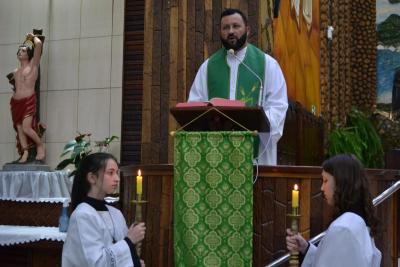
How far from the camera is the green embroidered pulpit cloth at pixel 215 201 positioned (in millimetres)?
4492

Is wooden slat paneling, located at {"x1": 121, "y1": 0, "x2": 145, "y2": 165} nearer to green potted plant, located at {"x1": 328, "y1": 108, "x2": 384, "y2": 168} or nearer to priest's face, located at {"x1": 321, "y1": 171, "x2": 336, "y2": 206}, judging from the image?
green potted plant, located at {"x1": 328, "y1": 108, "x2": 384, "y2": 168}

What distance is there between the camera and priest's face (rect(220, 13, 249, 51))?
524 centimetres

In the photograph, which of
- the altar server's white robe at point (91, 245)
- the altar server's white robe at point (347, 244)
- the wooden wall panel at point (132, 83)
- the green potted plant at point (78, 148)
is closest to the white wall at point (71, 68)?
the wooden wall panel at point (132, 83)

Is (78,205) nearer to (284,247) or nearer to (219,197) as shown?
(219,197)

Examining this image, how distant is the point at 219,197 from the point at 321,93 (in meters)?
9.63

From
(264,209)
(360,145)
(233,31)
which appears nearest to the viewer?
(264,209)

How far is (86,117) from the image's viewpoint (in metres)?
9.69

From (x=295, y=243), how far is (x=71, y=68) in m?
6.72

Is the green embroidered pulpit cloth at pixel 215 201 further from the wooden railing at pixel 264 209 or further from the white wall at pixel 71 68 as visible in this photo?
the white wall at pixel 71 68

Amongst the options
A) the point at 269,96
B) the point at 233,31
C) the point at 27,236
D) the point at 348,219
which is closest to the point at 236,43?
the point at 233,31

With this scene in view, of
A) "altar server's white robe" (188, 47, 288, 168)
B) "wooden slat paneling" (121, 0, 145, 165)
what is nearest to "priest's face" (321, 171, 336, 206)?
"altar server's white robe" (188, 47, 288, 168)

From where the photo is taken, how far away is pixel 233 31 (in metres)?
5.28

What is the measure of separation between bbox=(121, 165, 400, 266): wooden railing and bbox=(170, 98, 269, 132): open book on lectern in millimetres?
406

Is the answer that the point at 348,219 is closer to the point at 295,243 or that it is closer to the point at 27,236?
the point at 295,243
